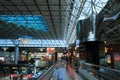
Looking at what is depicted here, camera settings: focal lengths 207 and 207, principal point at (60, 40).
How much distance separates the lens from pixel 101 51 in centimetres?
2334

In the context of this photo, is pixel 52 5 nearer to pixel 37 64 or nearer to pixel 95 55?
pixel 95 55

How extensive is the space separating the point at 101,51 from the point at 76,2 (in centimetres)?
660

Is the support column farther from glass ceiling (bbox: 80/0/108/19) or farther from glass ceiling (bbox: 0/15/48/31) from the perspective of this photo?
glass ceiling (bbox: 0/15/48/31)

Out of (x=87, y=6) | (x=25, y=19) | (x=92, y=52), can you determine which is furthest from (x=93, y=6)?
(x=25, y=19)

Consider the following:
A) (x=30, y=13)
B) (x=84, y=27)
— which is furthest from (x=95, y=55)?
(x=30, y=13)

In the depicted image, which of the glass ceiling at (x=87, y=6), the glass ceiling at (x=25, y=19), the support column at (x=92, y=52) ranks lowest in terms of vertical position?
the support column at (x=92, y=52)

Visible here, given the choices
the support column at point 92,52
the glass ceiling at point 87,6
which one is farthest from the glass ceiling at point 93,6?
the support column at point 92,52

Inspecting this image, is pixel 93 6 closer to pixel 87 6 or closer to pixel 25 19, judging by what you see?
pixel 87 6

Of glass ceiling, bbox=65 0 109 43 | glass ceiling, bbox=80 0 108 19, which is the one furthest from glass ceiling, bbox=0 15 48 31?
glass ceiling, bbox=80 0 108 19

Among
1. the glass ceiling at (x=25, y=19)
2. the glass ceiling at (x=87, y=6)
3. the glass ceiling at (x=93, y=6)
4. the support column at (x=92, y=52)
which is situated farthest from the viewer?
the glass ceiling at (x=25, y=19)

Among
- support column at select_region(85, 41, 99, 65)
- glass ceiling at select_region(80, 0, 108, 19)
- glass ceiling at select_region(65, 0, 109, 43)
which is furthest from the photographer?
support column at select_region(85, 41, 99, 65)

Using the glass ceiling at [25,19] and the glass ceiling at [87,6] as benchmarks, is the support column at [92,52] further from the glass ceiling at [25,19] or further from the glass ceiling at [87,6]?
the glass ceiling at [25,19]

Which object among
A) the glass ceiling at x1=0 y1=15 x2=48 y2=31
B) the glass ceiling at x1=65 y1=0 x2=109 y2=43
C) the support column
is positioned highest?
the glass ceiling at x1=0 y1=15 x2=48 y2=31

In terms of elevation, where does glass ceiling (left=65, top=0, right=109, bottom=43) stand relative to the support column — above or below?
above
